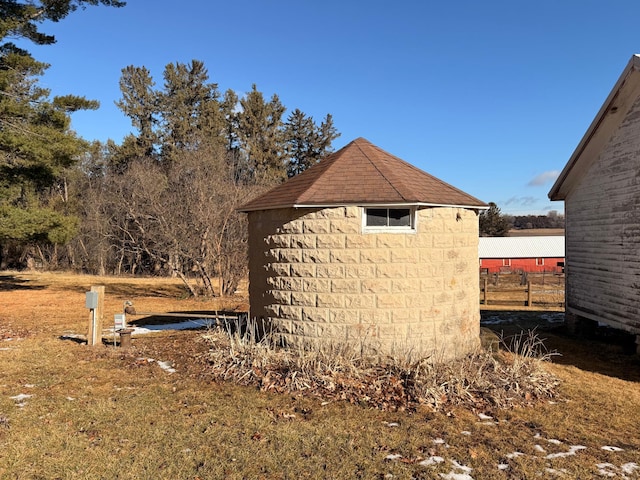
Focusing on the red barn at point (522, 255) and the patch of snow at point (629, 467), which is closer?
the patch of snow at point (629, 467)

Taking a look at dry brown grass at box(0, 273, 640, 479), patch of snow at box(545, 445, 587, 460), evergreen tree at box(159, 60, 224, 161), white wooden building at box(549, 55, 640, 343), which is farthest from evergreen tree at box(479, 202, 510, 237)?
patch of snow at box(545, 445, 587, 460)

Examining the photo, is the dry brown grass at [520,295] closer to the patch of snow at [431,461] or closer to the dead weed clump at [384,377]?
the dead weed clump at [384,377]

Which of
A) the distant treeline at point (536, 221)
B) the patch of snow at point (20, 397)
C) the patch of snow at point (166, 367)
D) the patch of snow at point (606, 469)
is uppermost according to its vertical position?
the distant treeline at point (536, 221)

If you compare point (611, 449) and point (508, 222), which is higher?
point (508, 222)

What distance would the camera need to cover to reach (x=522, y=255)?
1745 inches

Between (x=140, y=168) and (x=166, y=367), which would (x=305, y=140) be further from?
(x=166, y=367)

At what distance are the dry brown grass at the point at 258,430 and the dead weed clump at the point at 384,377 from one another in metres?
0.23

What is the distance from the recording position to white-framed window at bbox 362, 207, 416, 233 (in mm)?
8148

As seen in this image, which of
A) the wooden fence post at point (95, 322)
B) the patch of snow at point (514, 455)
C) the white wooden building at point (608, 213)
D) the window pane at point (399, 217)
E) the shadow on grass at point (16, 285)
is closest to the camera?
the patch of snow at point (514, 455)

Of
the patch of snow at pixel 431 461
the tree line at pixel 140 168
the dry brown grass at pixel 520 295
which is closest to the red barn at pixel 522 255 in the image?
the dry brown grass at pixel 520 295

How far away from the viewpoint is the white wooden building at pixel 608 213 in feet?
33.2

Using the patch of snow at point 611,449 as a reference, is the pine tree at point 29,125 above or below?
above

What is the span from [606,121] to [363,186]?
7061 mm

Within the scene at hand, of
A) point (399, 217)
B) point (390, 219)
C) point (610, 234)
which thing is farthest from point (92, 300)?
point (610, 234)
